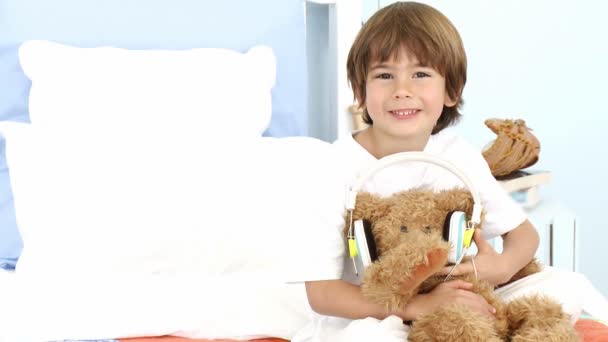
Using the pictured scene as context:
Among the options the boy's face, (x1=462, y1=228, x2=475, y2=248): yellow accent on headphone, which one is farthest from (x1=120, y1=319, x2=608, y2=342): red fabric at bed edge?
the boy's face

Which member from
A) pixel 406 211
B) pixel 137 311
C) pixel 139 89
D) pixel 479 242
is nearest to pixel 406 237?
pixel 406 211

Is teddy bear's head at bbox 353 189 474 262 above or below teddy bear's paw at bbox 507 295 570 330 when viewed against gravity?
above

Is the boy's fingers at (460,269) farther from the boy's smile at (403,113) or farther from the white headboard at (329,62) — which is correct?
the white headboard at (329,62)

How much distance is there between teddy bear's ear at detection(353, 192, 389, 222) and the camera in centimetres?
114

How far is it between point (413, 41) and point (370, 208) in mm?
319

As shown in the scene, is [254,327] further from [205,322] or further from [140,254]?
[140,254]

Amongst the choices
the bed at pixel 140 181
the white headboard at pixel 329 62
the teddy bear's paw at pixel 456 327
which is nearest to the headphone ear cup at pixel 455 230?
the teddy bear's paw at pixel 456 327

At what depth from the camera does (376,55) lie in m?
1.30

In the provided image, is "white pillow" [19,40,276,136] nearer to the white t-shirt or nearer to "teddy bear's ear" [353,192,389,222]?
the white t-shirt

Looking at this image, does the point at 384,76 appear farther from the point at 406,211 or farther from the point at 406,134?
the point at 406,211

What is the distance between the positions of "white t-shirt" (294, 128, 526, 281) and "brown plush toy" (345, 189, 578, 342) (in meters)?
0.05

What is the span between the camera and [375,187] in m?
1.32

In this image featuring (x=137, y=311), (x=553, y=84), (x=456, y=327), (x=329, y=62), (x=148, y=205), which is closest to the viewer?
(x=456, y=327)

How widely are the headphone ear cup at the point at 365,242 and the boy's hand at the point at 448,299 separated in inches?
3.4
